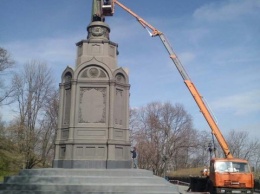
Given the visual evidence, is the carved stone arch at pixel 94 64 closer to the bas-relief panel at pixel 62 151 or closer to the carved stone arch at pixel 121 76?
the carved stone arch at pixel 121 76

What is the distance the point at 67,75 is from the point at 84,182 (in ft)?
19.7

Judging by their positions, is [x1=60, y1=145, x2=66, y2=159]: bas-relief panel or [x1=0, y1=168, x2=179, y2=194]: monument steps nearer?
[x1=0, y1=168, x2=179, y2=194]: monument steps

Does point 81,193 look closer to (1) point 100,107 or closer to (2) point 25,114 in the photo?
(1) point 100,107

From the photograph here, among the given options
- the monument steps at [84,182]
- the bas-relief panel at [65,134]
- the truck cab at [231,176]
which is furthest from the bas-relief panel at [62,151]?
the truck cab at [231,176]

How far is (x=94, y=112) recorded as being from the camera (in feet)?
48.6

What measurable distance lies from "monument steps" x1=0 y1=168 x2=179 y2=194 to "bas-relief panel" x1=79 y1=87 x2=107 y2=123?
2.96 meters

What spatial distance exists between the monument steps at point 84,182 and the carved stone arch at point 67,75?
15.8ft

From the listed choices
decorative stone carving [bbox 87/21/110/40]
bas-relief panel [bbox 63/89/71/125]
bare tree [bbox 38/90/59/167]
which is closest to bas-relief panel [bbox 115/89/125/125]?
bas-relief panel [bbox 63/89/71/125]

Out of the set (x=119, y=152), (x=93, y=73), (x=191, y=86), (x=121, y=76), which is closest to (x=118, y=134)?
(x=119, y=152)

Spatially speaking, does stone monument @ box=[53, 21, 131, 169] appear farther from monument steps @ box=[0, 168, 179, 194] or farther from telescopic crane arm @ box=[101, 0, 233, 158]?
telescopic crane arm @ box=[101, 0, 233, 158]

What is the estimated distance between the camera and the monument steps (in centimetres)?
1145

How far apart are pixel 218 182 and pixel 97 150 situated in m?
7.92

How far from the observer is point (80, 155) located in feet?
46.6

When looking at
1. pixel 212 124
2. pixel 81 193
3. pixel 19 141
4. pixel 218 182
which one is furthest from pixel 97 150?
pixel 19 141
